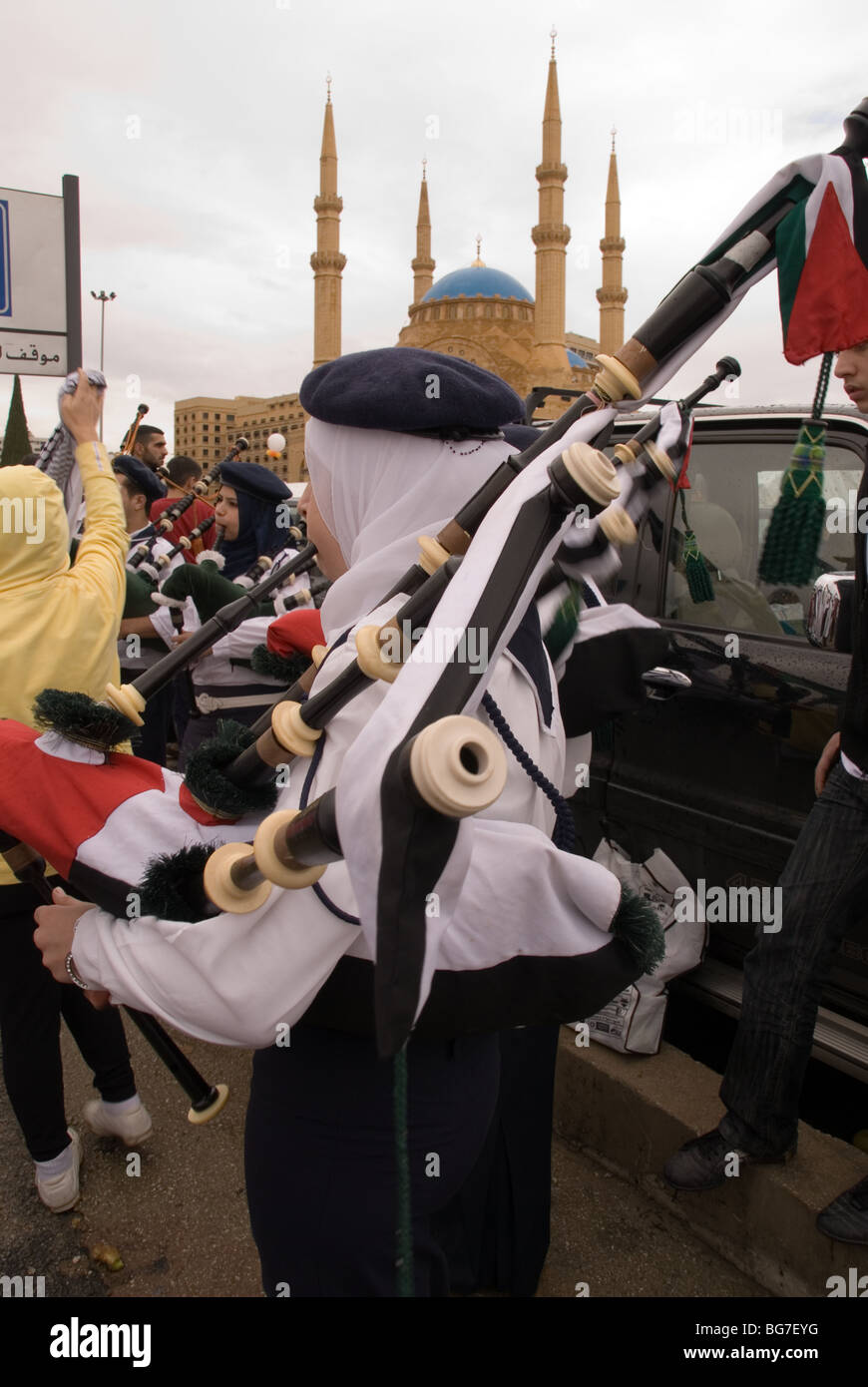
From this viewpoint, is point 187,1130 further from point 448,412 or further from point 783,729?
point 448,412

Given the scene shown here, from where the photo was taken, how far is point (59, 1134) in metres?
2.69

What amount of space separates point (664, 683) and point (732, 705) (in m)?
0.26

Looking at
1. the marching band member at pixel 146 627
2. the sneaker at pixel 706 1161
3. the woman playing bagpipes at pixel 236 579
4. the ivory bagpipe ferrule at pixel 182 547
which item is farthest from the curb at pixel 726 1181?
the ivory bagpipe ferrule at pixel 182 547

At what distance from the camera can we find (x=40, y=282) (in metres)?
4.86

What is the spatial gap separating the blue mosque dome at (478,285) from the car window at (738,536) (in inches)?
1685

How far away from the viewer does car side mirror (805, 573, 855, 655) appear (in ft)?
7.38

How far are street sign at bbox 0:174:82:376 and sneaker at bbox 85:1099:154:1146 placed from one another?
144 inches

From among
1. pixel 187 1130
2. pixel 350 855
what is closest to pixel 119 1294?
pixel 187 1130

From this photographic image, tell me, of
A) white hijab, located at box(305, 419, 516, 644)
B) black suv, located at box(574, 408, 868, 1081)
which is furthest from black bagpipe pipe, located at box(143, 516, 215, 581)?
white hijab, located at box(305, 419, 516, 644)

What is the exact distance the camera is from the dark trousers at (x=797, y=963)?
7.43 feet

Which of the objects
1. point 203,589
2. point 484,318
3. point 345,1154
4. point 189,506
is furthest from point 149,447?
point 484,318

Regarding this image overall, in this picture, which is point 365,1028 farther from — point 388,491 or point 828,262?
point 828,262
